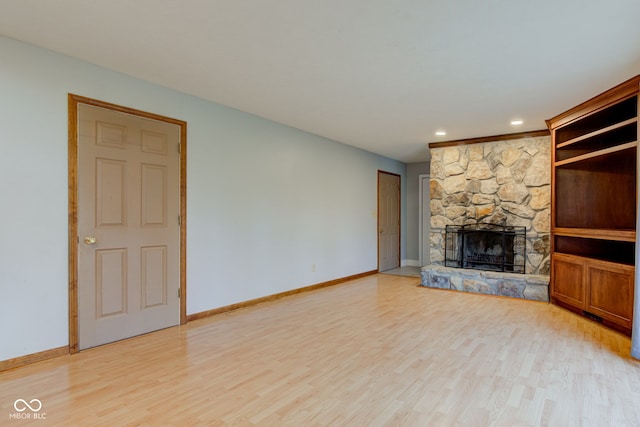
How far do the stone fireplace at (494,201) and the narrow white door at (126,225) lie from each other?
Result: 156 inches

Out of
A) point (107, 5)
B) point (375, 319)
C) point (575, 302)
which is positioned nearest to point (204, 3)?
point (107, 5)

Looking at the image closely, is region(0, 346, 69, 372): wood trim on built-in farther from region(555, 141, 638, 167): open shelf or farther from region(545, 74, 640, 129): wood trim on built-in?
region(545, 74, 640, 129): wood trim on built-in

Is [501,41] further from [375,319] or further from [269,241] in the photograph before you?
[269,241]

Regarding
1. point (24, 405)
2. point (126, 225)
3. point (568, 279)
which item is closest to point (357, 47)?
point (126, 225)

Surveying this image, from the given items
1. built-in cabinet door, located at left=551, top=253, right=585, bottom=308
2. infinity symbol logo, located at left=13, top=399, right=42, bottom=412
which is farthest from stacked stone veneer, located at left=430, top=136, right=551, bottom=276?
infinity symbol logo, located at left=13, top=399, right=42, bottom=412

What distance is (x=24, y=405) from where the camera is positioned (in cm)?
213

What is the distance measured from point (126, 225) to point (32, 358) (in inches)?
47.8

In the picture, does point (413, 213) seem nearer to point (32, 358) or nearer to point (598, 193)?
point (598, 193)

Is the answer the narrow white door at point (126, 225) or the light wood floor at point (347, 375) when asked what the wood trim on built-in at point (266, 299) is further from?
the narrow white door at point (126, 225)

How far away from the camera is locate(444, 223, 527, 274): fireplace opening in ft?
17.5

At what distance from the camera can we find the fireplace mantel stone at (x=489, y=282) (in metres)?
4.83

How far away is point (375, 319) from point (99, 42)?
11.6ft

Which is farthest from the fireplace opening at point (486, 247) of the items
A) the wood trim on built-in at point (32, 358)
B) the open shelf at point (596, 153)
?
the wood trim on built-in at point (32, 358)

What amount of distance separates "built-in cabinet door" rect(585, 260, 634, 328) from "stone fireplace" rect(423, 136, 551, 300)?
91 centimetres
